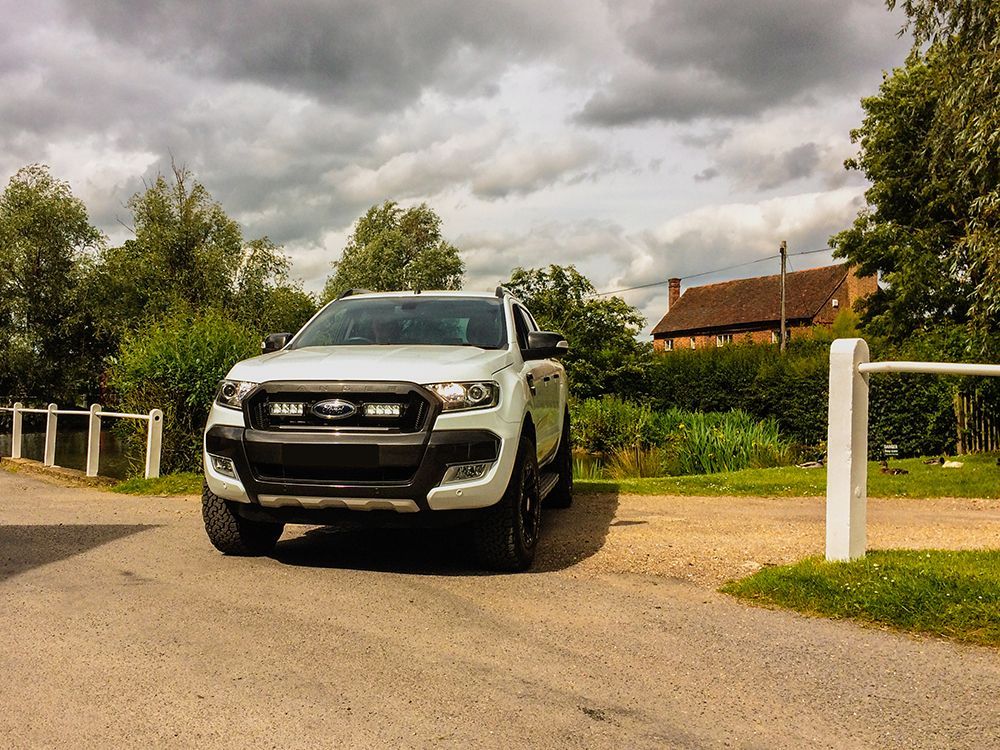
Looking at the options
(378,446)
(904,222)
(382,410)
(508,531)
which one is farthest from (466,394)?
(904,222)

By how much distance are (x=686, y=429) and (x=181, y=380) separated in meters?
10.1

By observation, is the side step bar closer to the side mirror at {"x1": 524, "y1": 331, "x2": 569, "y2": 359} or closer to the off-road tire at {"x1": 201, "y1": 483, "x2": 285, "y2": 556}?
the side mirror at {"x1": 524, "y1": 331, "x2": 569, "y2": 359}

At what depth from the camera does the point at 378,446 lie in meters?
5.30

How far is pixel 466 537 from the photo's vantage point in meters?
5.95

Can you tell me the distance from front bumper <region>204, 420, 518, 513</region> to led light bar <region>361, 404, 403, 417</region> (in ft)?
0.43

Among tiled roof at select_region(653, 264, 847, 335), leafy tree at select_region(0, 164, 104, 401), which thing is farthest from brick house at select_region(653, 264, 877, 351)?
leafy tree at select_region(0, 164, 104, 401)

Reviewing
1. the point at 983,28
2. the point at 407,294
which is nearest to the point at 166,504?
the point at 407,294

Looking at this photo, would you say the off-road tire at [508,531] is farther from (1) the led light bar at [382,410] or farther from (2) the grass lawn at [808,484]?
(2) the grass lawn at [808,484]

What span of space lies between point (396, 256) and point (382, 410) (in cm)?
5254

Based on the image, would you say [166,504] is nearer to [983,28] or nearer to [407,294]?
[407,294]

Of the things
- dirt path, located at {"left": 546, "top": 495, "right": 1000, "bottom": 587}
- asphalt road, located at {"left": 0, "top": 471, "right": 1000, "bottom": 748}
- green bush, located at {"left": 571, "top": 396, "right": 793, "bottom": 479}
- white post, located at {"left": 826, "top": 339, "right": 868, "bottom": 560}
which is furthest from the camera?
green bush, located at {"left": 571, "top": 396, "right": 793, "bottom": 479}

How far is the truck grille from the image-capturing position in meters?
5.38

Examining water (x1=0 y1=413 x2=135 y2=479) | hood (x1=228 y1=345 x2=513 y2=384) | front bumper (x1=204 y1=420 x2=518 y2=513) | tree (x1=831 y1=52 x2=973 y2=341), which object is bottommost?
water (x1=0 y1=413 x2=135 y2=479)

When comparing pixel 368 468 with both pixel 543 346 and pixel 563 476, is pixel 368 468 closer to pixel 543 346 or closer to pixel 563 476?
pixel 543 346
